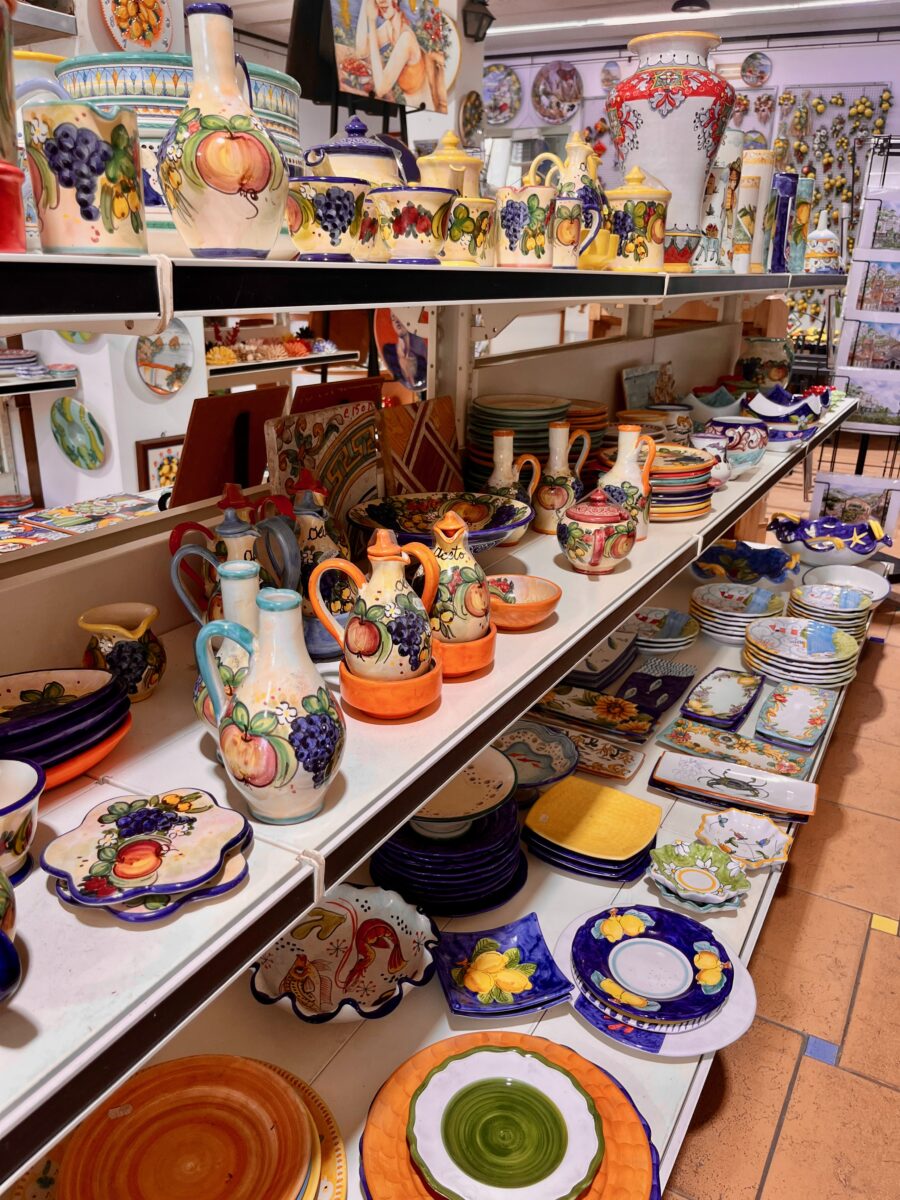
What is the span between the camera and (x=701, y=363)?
12.1 feet

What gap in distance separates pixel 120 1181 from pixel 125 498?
2006mm

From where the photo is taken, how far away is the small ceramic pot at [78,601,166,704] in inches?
43.3

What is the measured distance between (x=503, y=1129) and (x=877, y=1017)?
1.20m

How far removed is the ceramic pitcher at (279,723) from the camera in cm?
84

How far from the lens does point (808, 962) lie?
2.12 meters

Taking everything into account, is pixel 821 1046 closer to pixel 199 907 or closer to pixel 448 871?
pixel 448 871

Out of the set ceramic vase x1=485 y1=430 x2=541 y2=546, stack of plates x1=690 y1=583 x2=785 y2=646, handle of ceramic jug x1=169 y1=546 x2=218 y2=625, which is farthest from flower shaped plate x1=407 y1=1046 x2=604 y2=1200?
stack of plates x1=690 y1=583 x2=785 y2=646

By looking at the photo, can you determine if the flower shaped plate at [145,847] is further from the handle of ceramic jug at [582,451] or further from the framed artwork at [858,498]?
the framed artwork at [858,498]

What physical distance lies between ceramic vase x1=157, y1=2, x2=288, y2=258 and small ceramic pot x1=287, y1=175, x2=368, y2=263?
0.17 m

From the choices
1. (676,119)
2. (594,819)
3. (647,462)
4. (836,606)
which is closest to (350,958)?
(594,819)

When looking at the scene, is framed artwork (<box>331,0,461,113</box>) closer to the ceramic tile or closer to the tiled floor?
the tiled floor

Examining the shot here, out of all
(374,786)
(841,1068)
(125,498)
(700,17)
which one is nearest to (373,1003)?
(374,786)

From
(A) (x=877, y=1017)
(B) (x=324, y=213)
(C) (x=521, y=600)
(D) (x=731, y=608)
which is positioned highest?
(B) (x=324, y=213)

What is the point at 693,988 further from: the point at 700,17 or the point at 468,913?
the point at 700,17
